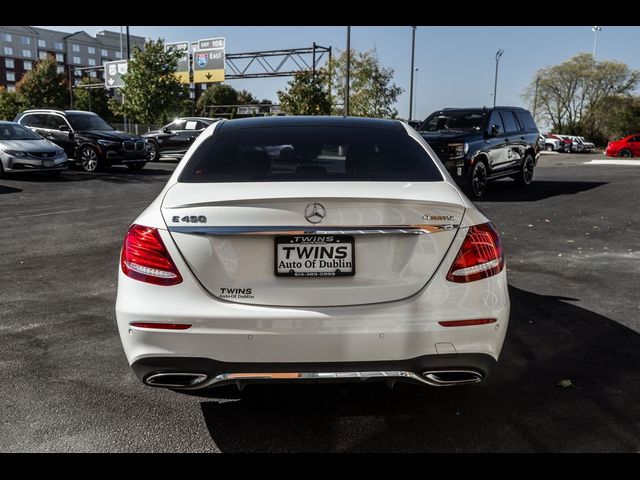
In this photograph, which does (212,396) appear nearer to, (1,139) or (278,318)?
(278,318)

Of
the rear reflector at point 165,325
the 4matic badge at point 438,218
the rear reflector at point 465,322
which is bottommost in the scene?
the rear reflector at point 165,325

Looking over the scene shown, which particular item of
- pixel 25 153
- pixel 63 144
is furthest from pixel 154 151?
pixel 25 153

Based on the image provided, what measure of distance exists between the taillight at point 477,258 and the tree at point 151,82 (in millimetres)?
37347

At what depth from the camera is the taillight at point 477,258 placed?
9.41ft

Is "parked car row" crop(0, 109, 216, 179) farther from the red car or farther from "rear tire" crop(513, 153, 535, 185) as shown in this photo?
the red car

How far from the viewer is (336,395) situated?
3.67 meters

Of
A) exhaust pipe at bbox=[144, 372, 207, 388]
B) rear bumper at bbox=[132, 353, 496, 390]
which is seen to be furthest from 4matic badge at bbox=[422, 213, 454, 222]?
exhaust pipe at bbox=[144, 372, 207, 388]

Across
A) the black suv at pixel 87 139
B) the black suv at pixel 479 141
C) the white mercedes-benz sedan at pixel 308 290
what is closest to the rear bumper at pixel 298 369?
the white mercedes-benz sedan at pixel 308 290

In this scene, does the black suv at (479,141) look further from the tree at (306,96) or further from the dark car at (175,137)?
the tree at (306,96)

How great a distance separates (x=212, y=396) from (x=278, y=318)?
114cm

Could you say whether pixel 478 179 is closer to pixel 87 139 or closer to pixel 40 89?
pixel 87 139

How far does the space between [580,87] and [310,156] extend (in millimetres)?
73488

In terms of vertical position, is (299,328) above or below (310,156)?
below
